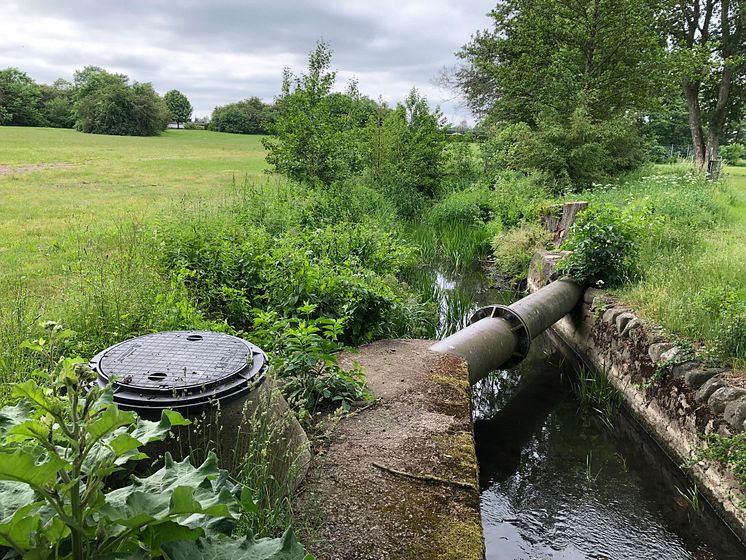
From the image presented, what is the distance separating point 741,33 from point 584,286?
22958 millimetres

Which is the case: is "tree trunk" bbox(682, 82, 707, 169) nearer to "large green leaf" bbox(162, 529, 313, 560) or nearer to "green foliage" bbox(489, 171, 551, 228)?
"green foliage" bbox(489, 171, 551, 228)

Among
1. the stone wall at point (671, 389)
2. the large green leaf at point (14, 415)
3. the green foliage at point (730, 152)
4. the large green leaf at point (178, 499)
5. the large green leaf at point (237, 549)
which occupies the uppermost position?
the green foliage at point (730, 152)

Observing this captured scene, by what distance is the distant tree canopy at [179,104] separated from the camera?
→ 3543 inches

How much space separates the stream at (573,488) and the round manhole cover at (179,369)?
2599 millimetres

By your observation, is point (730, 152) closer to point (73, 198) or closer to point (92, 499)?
point (73, 198)

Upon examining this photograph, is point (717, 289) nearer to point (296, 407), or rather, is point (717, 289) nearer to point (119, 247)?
point (296, 407)

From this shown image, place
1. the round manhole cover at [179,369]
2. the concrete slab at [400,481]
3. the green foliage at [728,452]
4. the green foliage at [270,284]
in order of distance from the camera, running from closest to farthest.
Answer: the round manhole cover at [179,369] → the concrete slab at [400,481] → the green foliage at [728,452] → the green foliage at [270,284]

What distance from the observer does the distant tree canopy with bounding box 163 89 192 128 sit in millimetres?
89988

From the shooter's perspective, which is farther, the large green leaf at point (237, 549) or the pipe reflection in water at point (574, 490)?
the pipe reflection in water at point (574, 490)

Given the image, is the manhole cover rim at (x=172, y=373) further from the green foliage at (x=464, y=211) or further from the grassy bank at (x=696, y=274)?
the green foliage at (x=464, y=211)

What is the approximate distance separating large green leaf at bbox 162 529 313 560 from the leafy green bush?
32.8 feet

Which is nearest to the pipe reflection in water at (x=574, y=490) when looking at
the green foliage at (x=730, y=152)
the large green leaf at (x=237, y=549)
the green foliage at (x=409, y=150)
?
the large green leaf at (x=237, y=549)

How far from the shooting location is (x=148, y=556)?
1.57 metres

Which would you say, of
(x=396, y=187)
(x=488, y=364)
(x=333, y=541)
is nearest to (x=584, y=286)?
(x=488, y=364)
